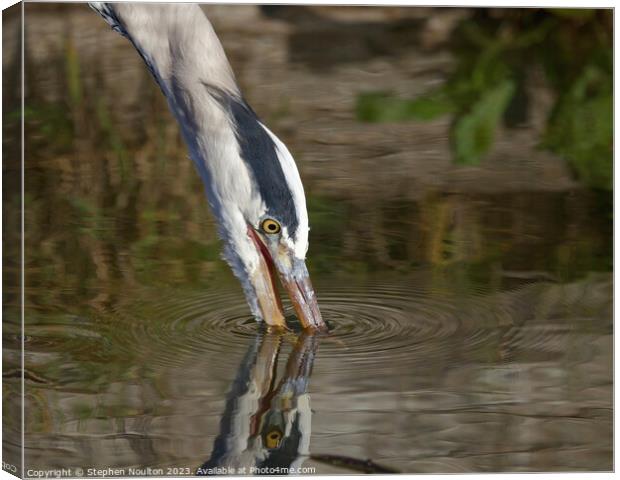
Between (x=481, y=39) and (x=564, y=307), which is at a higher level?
(x=481, y=39)

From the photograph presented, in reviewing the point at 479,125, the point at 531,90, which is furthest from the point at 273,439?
the point at 531,90

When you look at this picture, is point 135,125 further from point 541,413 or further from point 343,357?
point 541,413

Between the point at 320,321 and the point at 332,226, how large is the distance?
0.21 metres

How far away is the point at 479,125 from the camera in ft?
10.7

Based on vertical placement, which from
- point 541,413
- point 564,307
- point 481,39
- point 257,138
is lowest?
point 541,413

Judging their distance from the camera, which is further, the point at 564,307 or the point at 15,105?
the point at 564,307

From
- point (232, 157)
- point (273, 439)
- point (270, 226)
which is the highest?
point (232, 157)

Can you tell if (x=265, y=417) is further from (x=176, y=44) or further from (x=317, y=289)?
(x=176, y=44)

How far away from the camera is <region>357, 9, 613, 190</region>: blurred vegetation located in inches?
127

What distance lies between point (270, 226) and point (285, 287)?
136 millimetres

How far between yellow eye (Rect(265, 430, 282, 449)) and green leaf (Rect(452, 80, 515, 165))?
2.33 ft

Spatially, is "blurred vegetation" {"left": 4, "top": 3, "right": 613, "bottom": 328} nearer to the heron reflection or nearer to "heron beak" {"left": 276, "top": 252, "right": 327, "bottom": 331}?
"heron beak" {"left": 276, "top": 252, "right": 327, "bottom": 331}

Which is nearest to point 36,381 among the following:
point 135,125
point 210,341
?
point 210,341

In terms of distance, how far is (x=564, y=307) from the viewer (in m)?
3.29
